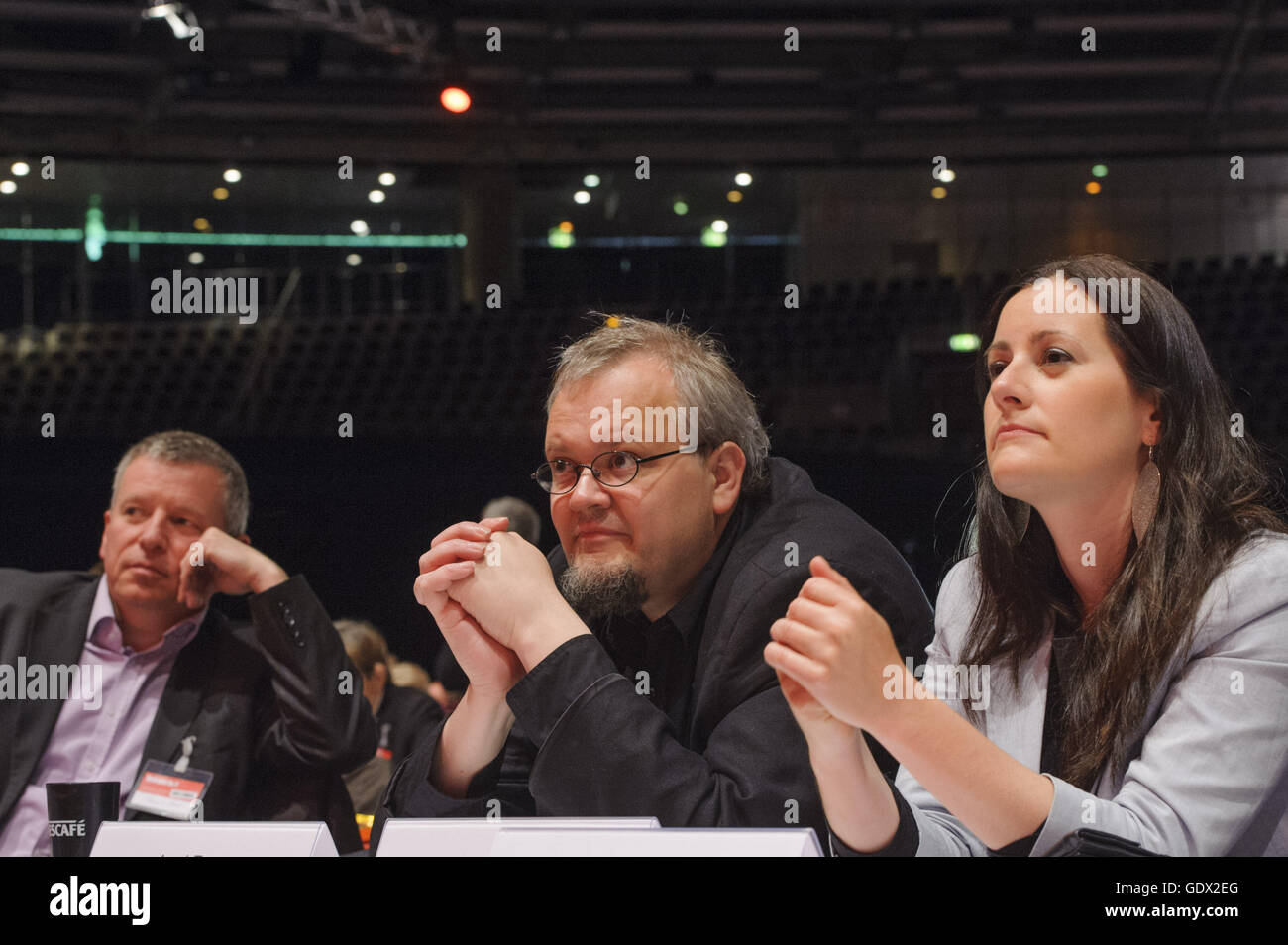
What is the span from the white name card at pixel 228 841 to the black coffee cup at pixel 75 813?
11.1 inches

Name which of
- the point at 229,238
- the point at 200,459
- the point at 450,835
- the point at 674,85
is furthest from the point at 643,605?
the point at 229,238

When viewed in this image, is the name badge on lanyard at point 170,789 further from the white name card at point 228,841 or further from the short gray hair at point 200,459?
the white name card at point 228,841

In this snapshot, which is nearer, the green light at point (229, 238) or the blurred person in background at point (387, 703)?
the blurred person in background at point (387, 703)

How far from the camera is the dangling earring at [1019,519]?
1.32 metres

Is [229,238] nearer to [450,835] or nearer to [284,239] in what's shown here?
[284,239]

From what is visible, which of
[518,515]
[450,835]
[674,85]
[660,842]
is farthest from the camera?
[674,85]

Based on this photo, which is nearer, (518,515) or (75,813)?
(75,813)

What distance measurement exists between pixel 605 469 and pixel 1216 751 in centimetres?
71

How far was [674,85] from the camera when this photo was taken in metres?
8.36

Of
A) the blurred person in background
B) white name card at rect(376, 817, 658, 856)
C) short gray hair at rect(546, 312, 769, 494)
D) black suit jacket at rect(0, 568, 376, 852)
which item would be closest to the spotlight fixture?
the blurred person in background

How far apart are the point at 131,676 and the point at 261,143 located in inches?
293

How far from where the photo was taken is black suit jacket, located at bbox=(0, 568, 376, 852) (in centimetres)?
174

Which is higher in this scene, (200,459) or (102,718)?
(200,459)

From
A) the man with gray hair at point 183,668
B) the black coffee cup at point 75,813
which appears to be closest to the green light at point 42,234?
the man with gray hair at point 183,668
